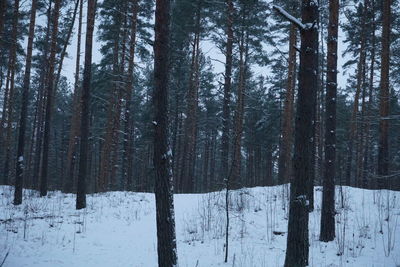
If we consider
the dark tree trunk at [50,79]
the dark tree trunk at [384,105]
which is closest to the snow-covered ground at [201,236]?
the dark tree trunk at [384,105]

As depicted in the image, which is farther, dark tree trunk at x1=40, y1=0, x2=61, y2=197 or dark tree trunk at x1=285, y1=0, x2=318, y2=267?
dark tree trunk at x1=40, y1=0, x2=61, y2=197

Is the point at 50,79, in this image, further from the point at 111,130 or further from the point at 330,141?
the point at 330,141

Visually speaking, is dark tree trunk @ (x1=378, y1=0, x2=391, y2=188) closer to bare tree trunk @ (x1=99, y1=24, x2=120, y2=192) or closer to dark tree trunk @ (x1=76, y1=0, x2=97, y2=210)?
dark tree trunk @ (x1=76, y1=0, x2=97, y2=210)

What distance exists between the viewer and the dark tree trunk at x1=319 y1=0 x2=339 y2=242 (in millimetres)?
7551

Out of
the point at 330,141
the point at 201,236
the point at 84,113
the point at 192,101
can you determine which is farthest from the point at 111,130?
the point at 330,141

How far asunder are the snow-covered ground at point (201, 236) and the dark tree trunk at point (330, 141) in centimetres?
42

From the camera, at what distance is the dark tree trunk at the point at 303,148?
16.2 feet

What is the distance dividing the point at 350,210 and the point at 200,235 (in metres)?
5.03

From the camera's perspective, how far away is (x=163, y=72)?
539cm

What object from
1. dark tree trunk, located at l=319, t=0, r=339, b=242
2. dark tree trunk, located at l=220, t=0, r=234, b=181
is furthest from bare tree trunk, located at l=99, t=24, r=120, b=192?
dark tree trunk, located at l=319, t=0, r=339, b=242

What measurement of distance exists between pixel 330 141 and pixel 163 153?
4937 millimetres

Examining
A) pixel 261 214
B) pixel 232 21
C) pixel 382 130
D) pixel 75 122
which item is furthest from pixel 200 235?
pixel 75 122

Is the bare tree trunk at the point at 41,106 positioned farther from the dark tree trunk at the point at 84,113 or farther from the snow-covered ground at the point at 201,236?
the snow-covered ground at the point at 201,236

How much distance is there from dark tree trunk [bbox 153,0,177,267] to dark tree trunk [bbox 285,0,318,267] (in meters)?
2.08
